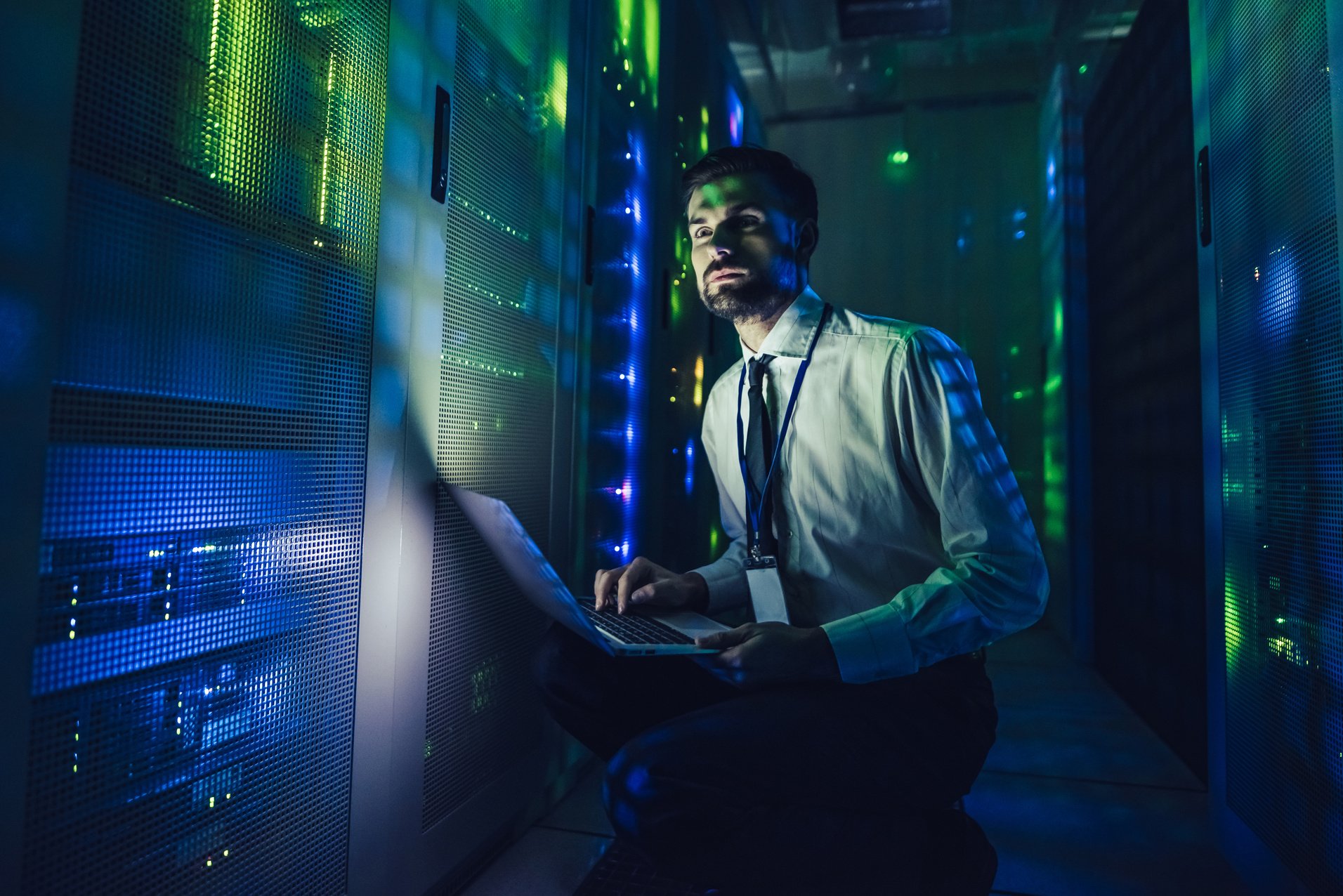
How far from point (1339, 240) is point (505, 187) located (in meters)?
1.53

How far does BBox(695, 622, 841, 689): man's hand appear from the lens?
1.10 m

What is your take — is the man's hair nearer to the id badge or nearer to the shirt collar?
the shirt collar

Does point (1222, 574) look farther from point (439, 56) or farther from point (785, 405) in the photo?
point (439, 56)

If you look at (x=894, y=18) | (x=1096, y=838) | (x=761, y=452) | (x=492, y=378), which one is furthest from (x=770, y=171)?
(x=894, y=18)

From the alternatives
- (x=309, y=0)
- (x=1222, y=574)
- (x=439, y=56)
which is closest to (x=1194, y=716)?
(x=1222, y=574)

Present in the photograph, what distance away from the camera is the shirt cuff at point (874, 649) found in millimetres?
1122

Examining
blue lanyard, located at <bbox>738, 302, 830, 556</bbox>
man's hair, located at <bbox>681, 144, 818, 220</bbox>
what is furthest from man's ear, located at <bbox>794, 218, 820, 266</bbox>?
blue lanyard, located at <bbox>738, 302, 830, 556</bbox>

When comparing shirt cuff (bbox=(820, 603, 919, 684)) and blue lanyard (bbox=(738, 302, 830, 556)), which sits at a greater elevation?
blue lanyard (bbox=(738, 302, 830, 556))

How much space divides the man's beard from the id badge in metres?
0.56

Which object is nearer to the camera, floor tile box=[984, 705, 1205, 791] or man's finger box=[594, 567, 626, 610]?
man's finger box=[594, 567, 626, 610]

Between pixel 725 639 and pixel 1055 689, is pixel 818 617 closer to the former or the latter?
pixel 725 639

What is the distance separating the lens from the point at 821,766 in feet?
3.59

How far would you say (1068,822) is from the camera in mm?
1786

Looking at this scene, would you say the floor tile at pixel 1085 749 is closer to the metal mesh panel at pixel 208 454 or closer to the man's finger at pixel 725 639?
the man's finger at pixel 725 639
